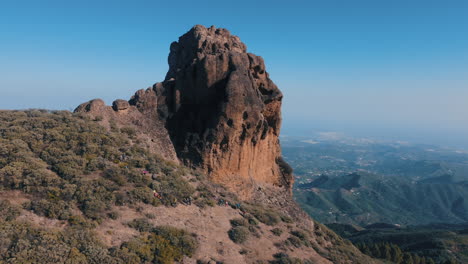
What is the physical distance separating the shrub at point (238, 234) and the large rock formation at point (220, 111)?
6.41m

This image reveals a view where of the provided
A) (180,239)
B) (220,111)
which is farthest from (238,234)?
(220,111)

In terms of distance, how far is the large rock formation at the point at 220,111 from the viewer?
24.3 m

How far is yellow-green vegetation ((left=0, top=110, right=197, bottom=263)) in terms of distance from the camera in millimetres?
11859

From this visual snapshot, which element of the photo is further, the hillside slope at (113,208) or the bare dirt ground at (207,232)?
the bare dirt ground at (207,232)

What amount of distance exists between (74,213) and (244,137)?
1477cm

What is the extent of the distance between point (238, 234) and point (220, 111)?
10.5 meters

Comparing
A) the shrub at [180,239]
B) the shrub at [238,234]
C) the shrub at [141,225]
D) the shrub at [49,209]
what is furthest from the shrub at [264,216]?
the shrub at [49,209]

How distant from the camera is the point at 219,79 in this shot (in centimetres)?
2631

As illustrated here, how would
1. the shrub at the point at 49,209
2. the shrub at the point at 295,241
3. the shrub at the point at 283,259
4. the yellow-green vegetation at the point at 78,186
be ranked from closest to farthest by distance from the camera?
→ 1. the yellow-green vegetation at the point at 78,186
2. the shrub at the point at 49,209
3. the shrub at the point at 283,259
4. the shrub at the point at 295,241

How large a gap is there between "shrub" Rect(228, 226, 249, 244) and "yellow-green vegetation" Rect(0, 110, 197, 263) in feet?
9.61

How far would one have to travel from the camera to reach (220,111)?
947 inches

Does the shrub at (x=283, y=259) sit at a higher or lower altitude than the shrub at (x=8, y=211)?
lower

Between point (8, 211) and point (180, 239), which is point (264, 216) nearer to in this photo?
point (180, 239)

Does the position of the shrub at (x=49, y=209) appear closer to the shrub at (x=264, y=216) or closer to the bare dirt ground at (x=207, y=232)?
the bare dirt ground at (x=207, y=232)
